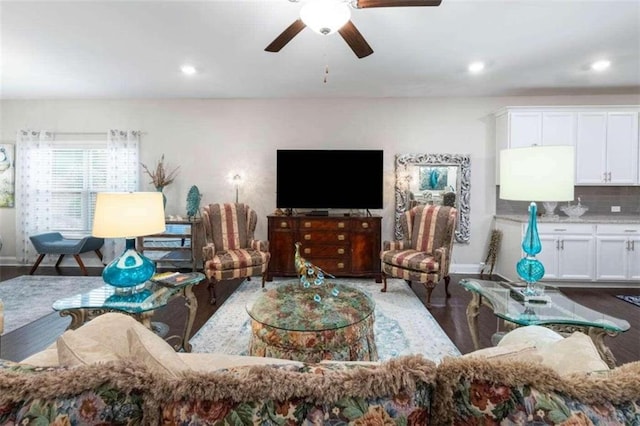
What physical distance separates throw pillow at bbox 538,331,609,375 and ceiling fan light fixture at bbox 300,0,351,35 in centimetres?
192

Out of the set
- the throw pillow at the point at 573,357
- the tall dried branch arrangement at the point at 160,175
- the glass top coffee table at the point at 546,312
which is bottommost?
the glass top coffee table at the point at 546,312

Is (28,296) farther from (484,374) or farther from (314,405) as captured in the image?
(484,374)

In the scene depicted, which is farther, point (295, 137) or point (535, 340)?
point (295, 137)

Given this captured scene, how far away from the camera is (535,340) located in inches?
53.3

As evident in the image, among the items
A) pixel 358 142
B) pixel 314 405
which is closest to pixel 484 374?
pixel 314 405

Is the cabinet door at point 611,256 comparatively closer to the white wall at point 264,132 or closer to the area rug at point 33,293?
the white wall at point 264,132

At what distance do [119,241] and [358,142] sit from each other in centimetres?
406

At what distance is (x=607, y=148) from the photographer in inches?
165

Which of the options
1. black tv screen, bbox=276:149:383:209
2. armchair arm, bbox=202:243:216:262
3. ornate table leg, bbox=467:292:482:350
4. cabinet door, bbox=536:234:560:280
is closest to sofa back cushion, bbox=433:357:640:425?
ornate table leg, bbox=467:292:482:350

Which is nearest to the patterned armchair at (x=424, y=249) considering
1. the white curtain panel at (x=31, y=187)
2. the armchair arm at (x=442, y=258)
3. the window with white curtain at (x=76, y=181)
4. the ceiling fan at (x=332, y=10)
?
the armchair arm at (x=442, y=258)

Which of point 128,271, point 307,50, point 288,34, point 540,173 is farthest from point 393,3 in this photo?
point 128,271

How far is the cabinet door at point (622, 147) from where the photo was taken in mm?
4160

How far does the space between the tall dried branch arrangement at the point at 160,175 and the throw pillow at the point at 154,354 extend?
434cm

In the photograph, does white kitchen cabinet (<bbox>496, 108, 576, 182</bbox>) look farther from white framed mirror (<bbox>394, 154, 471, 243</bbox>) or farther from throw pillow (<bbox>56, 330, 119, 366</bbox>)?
throw pillow (<bbox>56, 330, 119, 366</bbox>)
